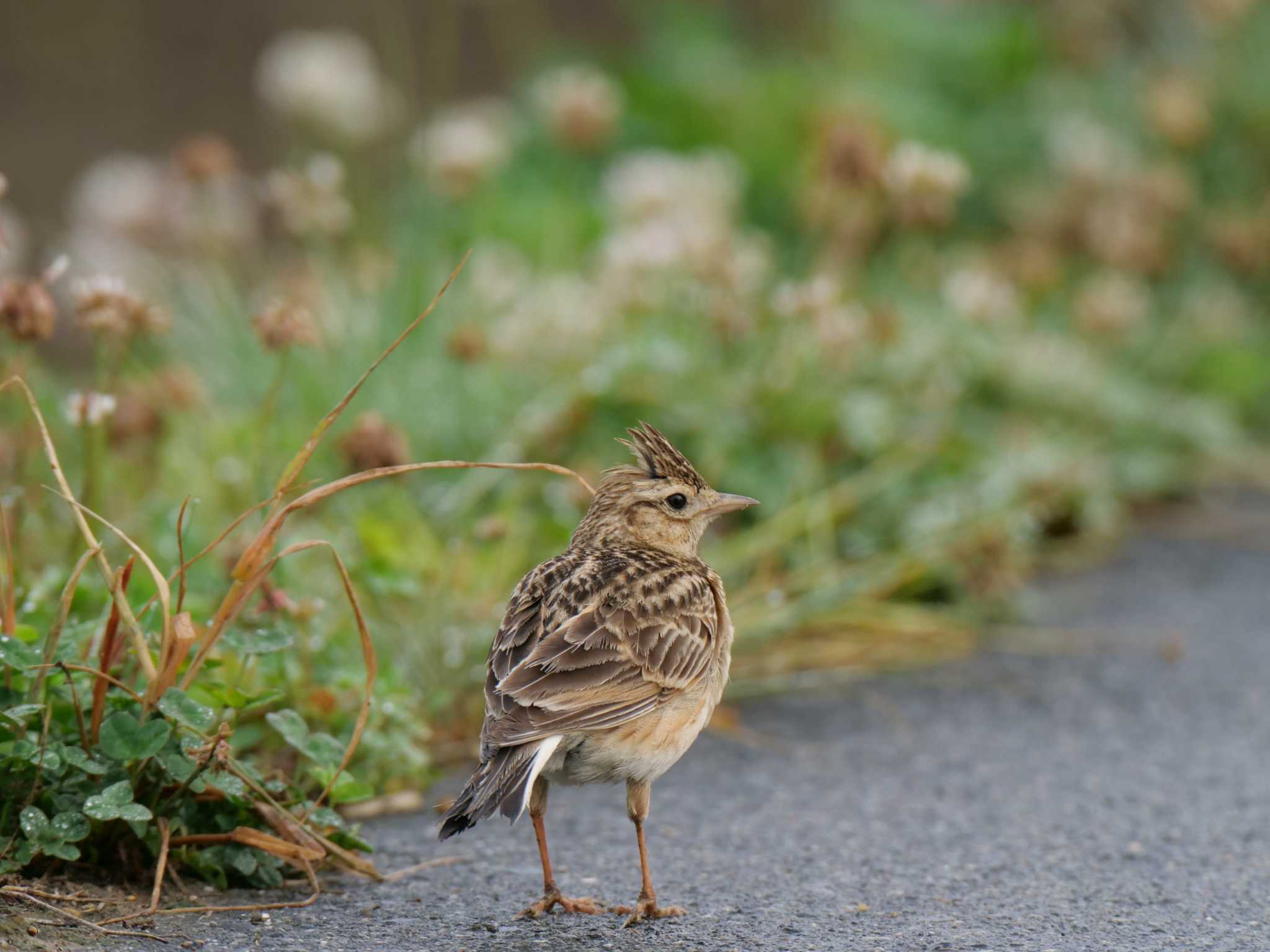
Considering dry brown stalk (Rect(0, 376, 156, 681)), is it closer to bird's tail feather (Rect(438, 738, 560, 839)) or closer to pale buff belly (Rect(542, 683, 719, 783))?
bird's tail feather (Rect(438, 738, 560, 839))

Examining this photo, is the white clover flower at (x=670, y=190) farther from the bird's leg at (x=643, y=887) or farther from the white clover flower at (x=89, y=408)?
the bird's leg at (x=643, y=887)

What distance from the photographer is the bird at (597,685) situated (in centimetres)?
330

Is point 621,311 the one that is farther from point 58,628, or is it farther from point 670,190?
point 58,628

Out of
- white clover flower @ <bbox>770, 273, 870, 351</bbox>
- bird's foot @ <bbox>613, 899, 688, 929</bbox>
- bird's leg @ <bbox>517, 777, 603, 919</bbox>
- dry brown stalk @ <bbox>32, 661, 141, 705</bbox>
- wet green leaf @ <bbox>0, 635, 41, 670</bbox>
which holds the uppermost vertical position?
white clover flower @ <bbox>770, 273, 870, 351</bbox>

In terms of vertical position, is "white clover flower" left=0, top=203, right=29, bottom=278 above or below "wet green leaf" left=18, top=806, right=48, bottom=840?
above

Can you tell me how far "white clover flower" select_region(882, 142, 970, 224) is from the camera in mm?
6656

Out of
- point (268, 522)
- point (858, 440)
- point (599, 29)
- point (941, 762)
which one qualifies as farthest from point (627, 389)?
point (599, 29)

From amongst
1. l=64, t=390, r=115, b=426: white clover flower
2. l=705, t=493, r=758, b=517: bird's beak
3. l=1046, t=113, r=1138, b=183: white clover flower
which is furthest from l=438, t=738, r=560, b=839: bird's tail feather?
l=1046, t=113, r=1138, b=183: white clover flower

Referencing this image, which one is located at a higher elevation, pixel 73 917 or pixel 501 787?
pixel 501 787

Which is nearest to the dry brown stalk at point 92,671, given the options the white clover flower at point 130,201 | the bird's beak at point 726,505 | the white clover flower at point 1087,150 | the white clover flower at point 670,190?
the bird's beak at point 726,505

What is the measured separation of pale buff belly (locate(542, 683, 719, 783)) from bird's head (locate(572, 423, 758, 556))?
22.4 inches

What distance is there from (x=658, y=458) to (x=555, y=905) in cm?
112

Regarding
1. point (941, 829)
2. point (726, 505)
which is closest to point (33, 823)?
point (726, 505)

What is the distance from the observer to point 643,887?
137 inches
